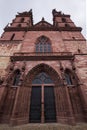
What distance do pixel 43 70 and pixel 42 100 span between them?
2954mm

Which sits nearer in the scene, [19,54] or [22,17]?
[19,54]

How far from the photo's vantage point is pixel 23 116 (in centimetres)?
703

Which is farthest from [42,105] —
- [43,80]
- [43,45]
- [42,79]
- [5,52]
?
[43,45]

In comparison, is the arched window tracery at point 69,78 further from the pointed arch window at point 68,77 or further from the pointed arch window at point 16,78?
the pointed arch window at point 16,78

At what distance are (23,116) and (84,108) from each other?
4.15 metres

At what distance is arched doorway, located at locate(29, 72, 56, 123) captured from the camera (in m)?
7.38

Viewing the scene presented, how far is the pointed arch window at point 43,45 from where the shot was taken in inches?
486

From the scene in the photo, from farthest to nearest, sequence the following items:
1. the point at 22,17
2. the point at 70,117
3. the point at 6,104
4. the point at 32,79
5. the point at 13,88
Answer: the point at 22,17
the point at 32,79
the point at 13,88
the point at 6,104
the point at 70,117

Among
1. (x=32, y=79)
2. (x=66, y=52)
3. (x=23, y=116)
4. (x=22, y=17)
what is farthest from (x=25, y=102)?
(x=22, y=17)

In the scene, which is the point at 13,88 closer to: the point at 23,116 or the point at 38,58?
the point at 23,116

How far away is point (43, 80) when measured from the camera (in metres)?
9.32

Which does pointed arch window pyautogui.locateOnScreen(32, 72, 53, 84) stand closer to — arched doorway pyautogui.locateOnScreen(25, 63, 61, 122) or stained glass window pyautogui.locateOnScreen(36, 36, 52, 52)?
arched doorway pyautogui.locateOnScreen(25, 63, 61, 122)

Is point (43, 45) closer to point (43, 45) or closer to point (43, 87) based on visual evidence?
point (43, 45)

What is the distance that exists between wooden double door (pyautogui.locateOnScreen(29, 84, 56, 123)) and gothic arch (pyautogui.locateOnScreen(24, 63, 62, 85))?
0.73 metres
